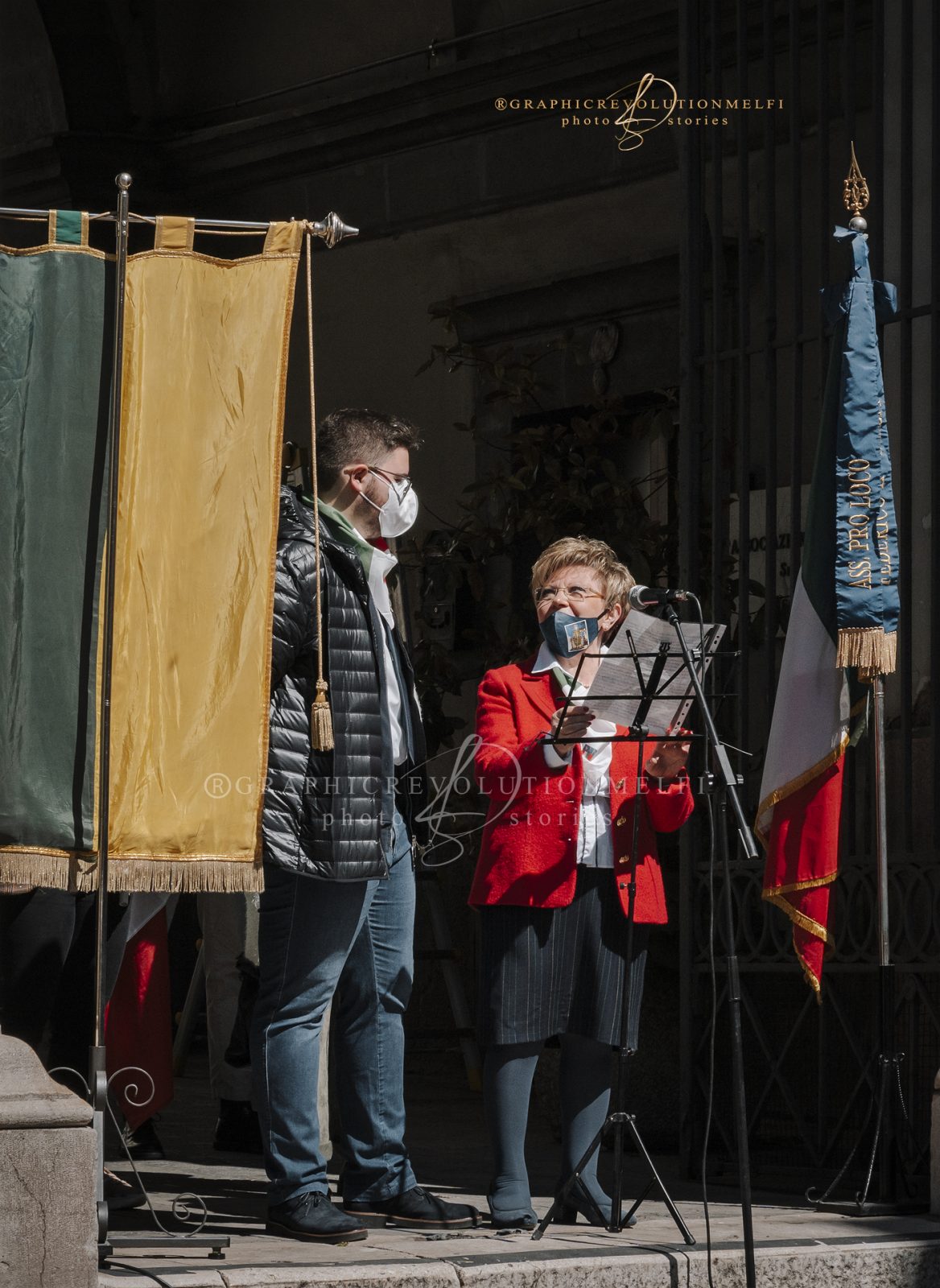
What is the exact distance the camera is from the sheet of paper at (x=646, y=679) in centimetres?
512

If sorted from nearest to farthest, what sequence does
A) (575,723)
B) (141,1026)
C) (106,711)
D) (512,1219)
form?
(106,711)
(575,723)
(512,1219)
(141,1026)

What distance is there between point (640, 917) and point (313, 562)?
125 cm

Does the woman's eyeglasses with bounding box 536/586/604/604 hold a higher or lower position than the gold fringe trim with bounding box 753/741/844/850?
higher

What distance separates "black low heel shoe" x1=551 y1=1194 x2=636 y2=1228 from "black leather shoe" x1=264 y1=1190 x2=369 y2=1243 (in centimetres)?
56

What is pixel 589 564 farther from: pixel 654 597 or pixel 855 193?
pixel 855 193

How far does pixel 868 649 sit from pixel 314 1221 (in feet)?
7.32

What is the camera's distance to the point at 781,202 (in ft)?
27.0

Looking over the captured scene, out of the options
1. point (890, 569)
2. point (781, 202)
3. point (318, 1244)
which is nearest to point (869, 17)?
point (781, 202)

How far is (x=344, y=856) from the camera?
5.12 meters

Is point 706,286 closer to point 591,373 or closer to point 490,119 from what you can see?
point 591,373

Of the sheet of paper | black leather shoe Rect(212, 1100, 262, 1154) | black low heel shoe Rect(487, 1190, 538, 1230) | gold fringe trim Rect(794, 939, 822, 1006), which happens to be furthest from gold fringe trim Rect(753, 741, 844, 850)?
→ black leather shoe Rect(212, 1100, 262, 1154)

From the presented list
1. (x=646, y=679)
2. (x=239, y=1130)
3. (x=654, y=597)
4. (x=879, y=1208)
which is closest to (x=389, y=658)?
(x=646, y=679)

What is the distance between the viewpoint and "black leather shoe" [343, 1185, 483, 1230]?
5.40 m

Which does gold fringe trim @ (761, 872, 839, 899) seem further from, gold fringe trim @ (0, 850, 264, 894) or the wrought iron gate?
gold fringe trim @ (0, 850, 264, 894)
